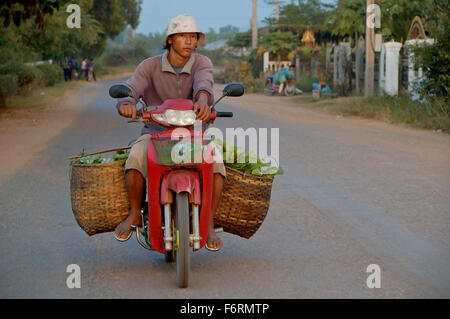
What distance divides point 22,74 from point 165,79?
27.1 meters

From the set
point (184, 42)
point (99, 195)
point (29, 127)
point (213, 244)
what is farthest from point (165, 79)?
point (29, 127)

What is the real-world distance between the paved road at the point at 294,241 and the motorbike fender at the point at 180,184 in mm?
577

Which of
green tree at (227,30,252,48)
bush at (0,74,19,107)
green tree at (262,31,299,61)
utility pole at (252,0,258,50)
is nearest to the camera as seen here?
bush at (0,74,19,107)

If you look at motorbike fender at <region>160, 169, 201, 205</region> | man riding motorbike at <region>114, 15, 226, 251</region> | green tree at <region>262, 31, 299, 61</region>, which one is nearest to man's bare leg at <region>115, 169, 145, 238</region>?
man riding motorbike at <region>114, 15, 226, 251</region>

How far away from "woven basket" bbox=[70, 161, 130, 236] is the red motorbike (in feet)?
1.14

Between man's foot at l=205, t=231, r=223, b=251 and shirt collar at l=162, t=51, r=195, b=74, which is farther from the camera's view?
shirt collar at l=162, t=51, r=195, b=74

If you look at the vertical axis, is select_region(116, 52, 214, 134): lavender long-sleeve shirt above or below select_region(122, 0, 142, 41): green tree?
below

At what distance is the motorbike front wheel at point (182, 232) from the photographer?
4.84 m

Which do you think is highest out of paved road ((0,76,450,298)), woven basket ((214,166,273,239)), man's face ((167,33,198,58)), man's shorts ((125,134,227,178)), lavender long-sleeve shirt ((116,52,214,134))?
man's face ((167,33,198,58))

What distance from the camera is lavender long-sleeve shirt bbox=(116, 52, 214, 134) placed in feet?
18.2

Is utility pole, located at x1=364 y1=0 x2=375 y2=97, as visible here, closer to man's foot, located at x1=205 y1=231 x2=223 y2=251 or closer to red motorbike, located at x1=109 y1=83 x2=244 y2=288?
man's foot, located at x1=205 y1=231 x2=223 y2=251

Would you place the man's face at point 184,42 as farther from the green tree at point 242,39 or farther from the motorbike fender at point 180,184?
the green tree at point 242,39

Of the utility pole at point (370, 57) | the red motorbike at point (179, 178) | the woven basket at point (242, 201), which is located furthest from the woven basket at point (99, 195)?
the utility pole at point (370, 57)

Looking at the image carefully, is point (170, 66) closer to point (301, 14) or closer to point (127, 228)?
point (127, 228)
